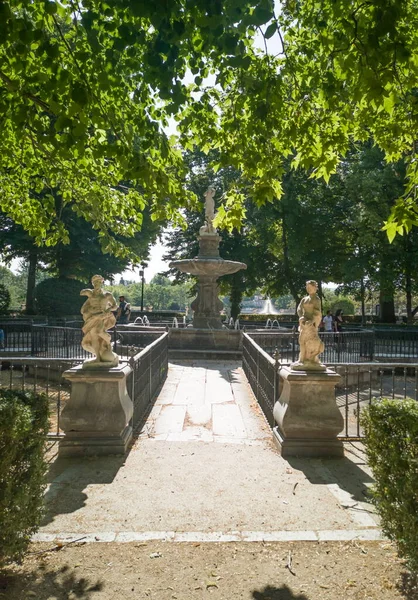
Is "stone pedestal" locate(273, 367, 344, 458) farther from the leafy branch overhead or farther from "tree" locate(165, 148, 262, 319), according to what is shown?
"tree" locate(165, 148, 262, 319)

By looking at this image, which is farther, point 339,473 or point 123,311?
point 123,311

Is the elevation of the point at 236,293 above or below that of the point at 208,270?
below

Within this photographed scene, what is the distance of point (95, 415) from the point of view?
593 cm

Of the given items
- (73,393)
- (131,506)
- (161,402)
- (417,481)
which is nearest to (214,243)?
(161,402)

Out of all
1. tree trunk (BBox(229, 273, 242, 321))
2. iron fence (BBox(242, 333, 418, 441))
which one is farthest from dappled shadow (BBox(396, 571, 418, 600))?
tree trunk (BBox(229, 273, 242, 321))

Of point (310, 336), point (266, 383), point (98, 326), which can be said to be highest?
point (98, 326)

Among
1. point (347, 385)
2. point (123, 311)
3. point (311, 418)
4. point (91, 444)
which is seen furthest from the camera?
point (123, 311)

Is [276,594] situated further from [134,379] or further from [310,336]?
[134,379]

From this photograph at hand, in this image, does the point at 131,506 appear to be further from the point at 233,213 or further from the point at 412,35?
the point at 412,35

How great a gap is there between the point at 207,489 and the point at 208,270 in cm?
1285

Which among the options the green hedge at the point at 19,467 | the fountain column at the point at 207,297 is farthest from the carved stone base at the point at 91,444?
the fountain column at the point at 207,297

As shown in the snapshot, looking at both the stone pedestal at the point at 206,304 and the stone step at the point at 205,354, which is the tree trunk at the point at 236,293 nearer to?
the stone pedestal at the point at 206,304

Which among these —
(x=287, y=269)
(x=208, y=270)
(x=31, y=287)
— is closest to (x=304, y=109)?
(x=208, y=270)

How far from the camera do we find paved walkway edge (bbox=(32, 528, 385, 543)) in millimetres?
3719
